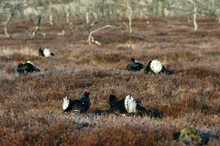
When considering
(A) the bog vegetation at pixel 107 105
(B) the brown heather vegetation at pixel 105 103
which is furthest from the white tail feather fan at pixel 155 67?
(B) the brown heather vegetation at pixel 105 103

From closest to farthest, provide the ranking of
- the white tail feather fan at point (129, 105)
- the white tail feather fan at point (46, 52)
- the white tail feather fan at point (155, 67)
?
the white tail feather fan at point (129, 105) < the white tail feather fan at point (155, 67) < the white tail feather fan at point (46, 52)

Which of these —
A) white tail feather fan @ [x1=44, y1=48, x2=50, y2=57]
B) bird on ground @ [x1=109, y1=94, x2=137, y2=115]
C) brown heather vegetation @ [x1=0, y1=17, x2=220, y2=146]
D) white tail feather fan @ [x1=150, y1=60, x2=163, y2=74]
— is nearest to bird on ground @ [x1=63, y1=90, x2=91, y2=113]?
brown heather vegetation @ [x1=0, y1=17, x2=220, y2=146]

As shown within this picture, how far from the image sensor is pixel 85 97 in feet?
23.7

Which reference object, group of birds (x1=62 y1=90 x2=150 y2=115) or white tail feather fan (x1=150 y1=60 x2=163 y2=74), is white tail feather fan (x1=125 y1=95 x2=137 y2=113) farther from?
white tail feather fan (x1=150 y1=60 x2=163 y2=74)

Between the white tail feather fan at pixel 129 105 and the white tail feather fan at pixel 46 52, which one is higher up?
the white tail feather fan at pixel 129 105

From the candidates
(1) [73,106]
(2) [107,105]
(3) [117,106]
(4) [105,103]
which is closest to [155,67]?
(4) [105,103]

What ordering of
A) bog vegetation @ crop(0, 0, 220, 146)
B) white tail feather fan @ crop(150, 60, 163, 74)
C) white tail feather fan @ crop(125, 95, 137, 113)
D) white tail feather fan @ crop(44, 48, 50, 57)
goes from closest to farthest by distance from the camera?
bog vegetation @ crop(0, 0, 220, 146) < white tail feather fan @ crop(125, 95, 137, 113) < white tail feather fan @ crop(150, 60, 163, 74) < white tail feather fan @ crop(44, 48, 50, 57)

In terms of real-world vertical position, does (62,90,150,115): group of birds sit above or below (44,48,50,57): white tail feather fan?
above

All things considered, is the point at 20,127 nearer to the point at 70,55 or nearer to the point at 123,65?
the point at 123,65

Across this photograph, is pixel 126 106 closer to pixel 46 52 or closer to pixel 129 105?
pixel 129 105

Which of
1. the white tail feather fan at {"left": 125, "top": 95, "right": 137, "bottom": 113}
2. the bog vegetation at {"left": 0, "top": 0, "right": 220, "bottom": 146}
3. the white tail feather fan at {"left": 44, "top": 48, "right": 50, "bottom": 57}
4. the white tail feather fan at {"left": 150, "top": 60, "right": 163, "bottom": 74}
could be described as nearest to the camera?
the bog vegetation at {"left": 0, "top": 0, "right": 220, "bottom": 146}

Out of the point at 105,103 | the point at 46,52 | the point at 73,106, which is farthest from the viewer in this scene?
the point at 46,52

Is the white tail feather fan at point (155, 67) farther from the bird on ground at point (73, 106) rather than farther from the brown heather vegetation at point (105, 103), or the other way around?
the bird on ground at point (73, 106)

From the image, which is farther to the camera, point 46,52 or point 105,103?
point 46,52
